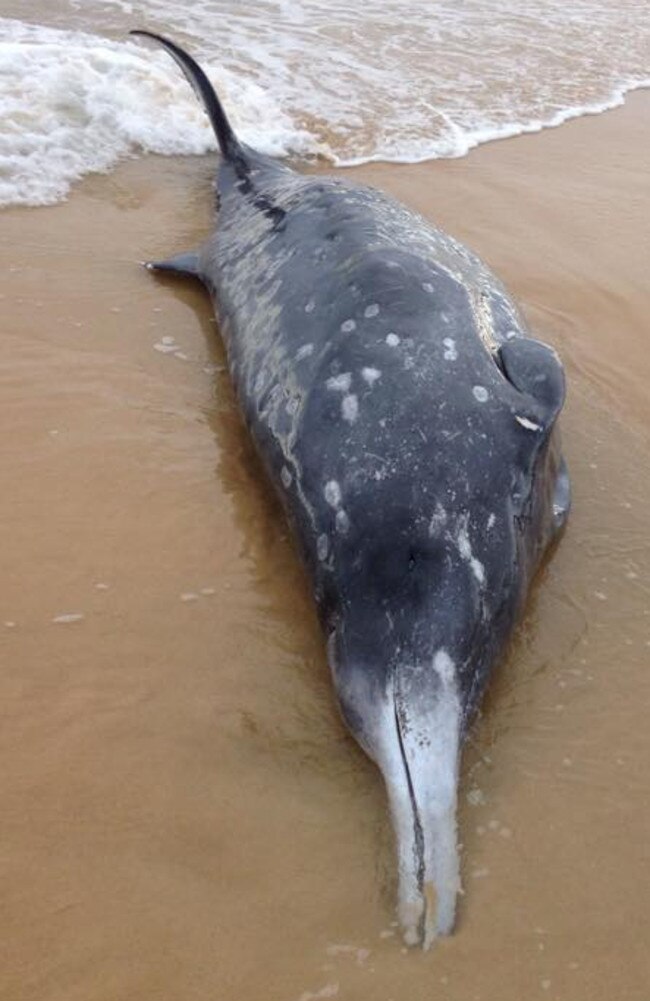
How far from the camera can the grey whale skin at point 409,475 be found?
117 inches

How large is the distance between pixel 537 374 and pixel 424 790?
171 cm

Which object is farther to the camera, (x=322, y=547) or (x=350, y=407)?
(x=350, y=407)

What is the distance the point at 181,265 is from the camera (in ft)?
19.6

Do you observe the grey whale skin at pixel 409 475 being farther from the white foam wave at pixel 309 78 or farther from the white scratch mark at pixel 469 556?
the white foam wave at pixel 309 78

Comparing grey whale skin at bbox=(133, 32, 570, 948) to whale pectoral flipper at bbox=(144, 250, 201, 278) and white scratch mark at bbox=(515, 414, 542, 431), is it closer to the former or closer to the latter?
white scratch mark at bbox=(515, 414, 542, 431)

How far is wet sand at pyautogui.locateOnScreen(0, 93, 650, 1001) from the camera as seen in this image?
2643 mm

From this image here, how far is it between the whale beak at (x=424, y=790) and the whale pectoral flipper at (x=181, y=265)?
3.59 m

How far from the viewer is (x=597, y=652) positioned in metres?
3.64

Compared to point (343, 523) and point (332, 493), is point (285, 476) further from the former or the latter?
point (343, 523)

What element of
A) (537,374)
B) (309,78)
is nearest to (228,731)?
(537,374)

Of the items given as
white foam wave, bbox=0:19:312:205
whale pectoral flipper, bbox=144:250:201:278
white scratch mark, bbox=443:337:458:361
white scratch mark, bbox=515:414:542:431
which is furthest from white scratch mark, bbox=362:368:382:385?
white foam wave, bbox=0:19:312:205

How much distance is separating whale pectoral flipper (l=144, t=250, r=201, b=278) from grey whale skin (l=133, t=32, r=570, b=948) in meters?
1.26

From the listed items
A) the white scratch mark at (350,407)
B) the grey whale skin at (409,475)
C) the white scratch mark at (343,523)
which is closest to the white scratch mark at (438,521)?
the grey whale skin at (409,475)

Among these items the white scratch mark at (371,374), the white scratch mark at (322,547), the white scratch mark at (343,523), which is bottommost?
the white scratch mark at (322,547)
